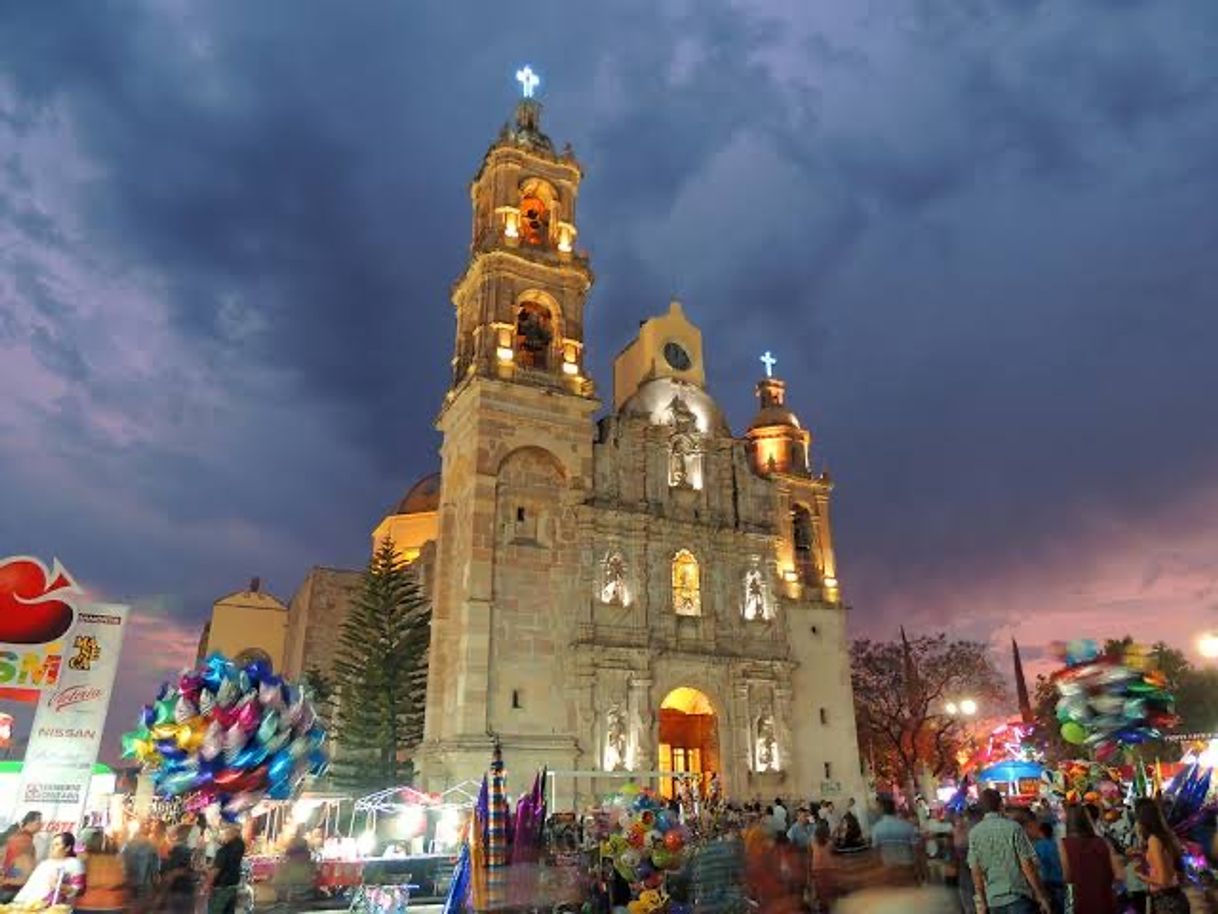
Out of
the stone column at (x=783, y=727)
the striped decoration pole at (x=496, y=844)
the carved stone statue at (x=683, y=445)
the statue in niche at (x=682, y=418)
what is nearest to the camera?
the striped decoration pole at (x=496, y=844)

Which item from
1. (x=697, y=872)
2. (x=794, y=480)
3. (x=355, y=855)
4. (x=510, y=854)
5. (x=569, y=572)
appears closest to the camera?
(x=697, y=872)

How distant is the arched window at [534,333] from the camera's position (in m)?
34.0

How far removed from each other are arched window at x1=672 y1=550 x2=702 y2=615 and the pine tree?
11.1 m

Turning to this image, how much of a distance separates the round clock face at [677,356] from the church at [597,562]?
97 mm

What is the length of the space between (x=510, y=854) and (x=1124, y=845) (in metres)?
8.28

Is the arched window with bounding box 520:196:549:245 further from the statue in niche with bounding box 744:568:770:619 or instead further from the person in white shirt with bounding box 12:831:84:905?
the person in white shirt with bounding box 12:831:84:905

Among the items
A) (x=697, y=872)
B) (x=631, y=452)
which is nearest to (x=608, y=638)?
(x=631, y=452)

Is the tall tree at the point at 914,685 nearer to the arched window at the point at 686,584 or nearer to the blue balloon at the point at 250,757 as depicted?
the arched window at the point at 686,584

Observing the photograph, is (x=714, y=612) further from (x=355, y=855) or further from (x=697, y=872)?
(x=697, y=872)

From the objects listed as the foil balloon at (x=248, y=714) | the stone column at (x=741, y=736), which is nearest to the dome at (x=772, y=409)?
the stone column at (x=741, y=736)

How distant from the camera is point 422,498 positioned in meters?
48.8

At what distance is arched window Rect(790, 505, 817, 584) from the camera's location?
3762 centimetres

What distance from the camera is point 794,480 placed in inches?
1544

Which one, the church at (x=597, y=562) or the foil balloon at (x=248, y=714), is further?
the church at (x=597, y=562)
